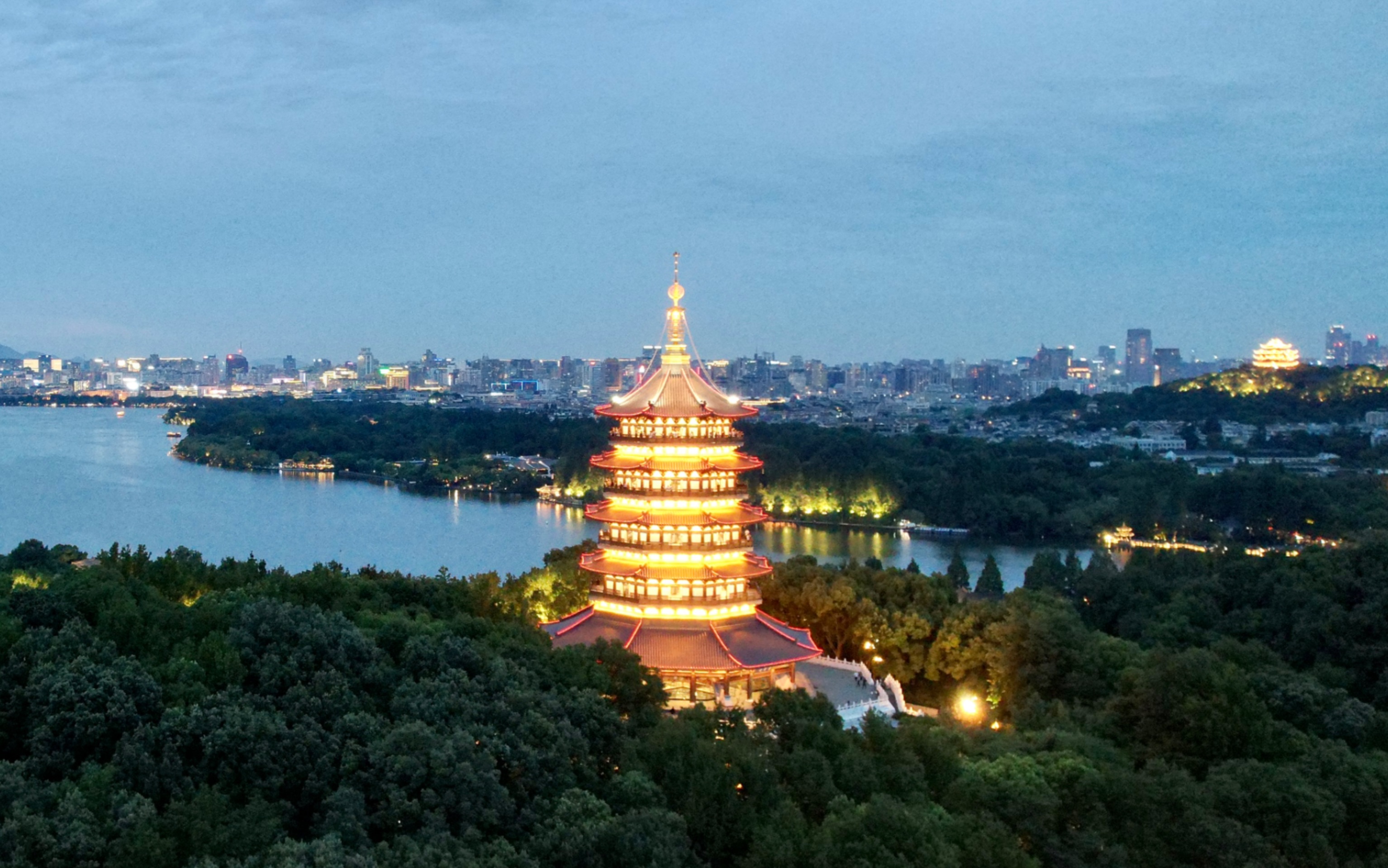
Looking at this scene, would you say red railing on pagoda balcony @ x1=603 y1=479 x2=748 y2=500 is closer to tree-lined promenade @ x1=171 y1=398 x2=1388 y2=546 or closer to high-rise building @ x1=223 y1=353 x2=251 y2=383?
tree-lined promenade @ x1=171 y1=398 x2=1388 y2=546

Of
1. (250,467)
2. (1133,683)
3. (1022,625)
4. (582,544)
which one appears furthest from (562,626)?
(250,467)

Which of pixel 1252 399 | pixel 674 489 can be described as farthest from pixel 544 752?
pixel 1252 399

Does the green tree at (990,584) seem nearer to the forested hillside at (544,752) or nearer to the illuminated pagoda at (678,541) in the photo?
the forested hillside at (544,752)

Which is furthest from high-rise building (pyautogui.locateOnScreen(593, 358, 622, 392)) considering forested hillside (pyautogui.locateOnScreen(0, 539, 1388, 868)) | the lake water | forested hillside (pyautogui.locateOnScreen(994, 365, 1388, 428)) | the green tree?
forested hillside (pyautogui.locateOnScreen(0, 539, 1388, 868))

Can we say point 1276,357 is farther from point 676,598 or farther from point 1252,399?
point 676,598

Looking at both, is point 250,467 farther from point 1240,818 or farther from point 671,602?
point 1240,818

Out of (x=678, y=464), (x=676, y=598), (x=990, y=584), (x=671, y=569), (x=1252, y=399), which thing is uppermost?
(x=1252, y=399)
